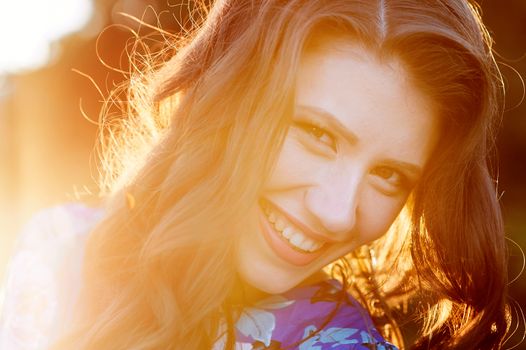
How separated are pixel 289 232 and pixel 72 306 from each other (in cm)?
68

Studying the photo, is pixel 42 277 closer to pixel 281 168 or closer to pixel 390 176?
pixel 281 168

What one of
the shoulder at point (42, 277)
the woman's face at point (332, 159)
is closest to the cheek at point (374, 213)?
the woman's face at point (332, 159)

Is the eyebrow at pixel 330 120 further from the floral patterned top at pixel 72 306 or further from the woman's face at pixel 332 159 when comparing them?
the floral patterned top at pixel 72 306

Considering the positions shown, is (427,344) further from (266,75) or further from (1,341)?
(1,341)

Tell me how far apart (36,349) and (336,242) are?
924 millimetres

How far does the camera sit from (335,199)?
1.85 m

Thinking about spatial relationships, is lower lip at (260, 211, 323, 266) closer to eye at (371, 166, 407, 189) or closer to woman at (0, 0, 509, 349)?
woman at (0, 0, 509, 349)

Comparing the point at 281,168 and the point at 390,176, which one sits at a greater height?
the point at 281,168

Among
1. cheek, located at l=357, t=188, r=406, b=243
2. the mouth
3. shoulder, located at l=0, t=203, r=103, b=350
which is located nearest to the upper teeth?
the mouth

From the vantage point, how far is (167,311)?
1.88 metres

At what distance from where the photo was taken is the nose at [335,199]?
1852 millimetres

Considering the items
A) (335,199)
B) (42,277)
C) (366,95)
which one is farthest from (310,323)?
(42,277)

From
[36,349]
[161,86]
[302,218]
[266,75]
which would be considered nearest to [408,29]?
[266,75]

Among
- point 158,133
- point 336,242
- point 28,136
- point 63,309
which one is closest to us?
point 336,242
